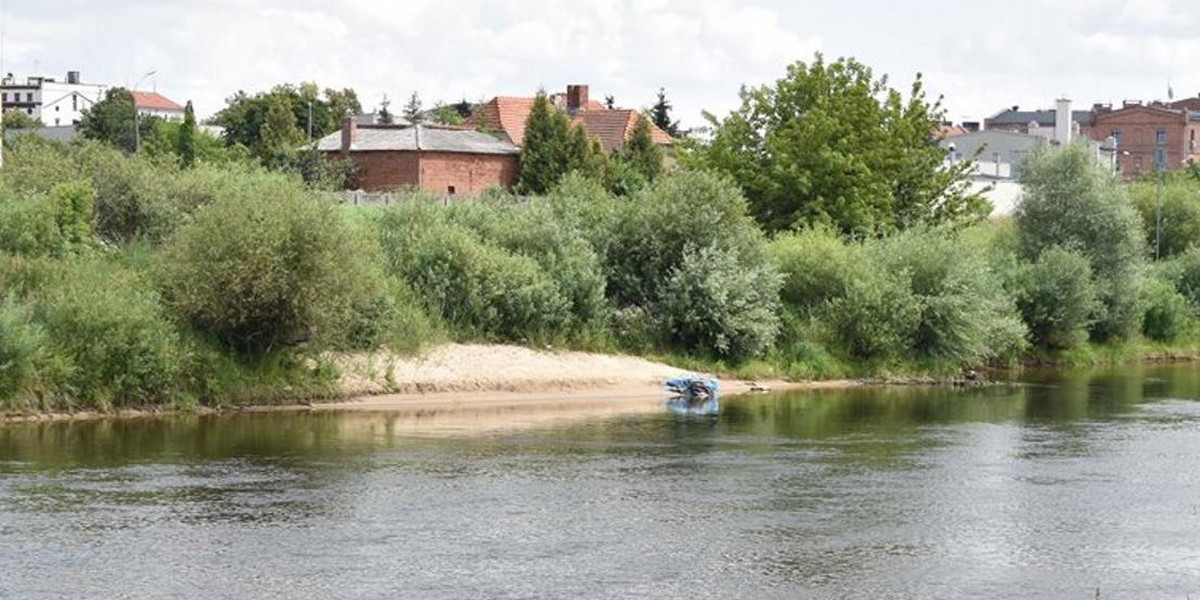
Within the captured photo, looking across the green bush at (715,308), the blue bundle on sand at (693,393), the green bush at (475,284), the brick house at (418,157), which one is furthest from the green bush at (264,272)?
the brick house at (418,157)

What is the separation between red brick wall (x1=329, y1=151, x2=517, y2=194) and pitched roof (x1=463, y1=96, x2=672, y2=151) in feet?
31.8

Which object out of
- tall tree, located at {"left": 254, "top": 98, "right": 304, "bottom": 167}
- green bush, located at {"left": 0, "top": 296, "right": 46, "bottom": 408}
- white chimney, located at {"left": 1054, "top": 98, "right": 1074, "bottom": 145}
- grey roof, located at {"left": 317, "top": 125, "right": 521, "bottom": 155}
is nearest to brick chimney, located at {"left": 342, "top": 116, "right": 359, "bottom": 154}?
grey roof, located at {"left": 317, "top": 125, "right": 521, "bottom": 155}

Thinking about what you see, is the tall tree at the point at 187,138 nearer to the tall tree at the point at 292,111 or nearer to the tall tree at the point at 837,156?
the tall tree at the point at 292,111

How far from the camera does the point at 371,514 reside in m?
29.7

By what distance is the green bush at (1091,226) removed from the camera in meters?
67.6

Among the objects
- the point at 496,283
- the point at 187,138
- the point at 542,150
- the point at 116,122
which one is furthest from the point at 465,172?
the point at 116,122

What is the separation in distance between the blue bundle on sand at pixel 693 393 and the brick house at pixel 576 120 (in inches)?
1644

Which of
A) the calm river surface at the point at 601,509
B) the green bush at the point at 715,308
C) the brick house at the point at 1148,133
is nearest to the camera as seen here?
the calm river surface at the point at 601,509

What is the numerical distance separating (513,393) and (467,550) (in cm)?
2188

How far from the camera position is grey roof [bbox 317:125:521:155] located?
79750 mm

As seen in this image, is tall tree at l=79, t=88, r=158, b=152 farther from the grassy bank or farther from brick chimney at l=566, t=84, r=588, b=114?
the grassy bank

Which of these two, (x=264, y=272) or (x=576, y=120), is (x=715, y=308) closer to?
(x=264, y=272)

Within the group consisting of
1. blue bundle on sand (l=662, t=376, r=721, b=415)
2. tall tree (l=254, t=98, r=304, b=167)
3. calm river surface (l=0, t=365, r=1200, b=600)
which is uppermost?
tall tree (l=254, t=98, r=304, b=167)

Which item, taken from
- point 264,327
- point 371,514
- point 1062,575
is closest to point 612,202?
point 264,327
